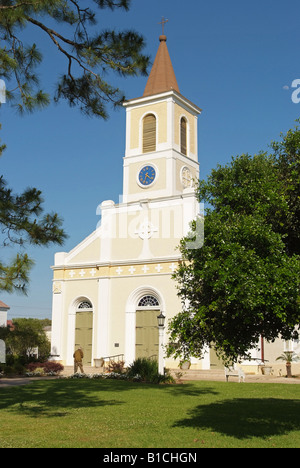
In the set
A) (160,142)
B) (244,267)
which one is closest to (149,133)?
(160,142)

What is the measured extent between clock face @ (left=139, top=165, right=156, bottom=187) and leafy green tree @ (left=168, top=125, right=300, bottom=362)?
1974 centimetres

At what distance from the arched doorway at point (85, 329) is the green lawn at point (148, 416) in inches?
402

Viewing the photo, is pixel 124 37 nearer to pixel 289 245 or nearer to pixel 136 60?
pixel 136 60

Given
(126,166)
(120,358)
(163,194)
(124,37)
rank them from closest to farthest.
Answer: (124,37) < (120,358) < (163,194) < (126,166)

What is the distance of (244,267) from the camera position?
8.27 metres

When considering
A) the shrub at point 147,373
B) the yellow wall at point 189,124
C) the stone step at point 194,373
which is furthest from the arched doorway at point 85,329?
the yellow wall at point 189,124

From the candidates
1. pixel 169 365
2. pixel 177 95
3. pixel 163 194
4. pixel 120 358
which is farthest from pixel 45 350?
pixel 177 95

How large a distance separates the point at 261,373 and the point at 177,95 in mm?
16635

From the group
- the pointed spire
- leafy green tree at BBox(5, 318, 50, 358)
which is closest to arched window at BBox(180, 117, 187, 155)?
the pointed spire

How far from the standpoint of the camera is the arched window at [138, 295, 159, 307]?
2744cm

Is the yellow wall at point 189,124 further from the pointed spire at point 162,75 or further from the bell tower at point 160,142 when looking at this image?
the pointed spire at point 162,75

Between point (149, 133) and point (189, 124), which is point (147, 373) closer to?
point (149, 133)

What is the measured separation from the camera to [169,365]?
25.8m

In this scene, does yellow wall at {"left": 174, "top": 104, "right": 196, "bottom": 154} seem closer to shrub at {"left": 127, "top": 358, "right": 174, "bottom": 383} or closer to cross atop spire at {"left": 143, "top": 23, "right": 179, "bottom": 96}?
cross atop spire at {"left": 143, "top": 23, "right": 179, "bottom": 96}
